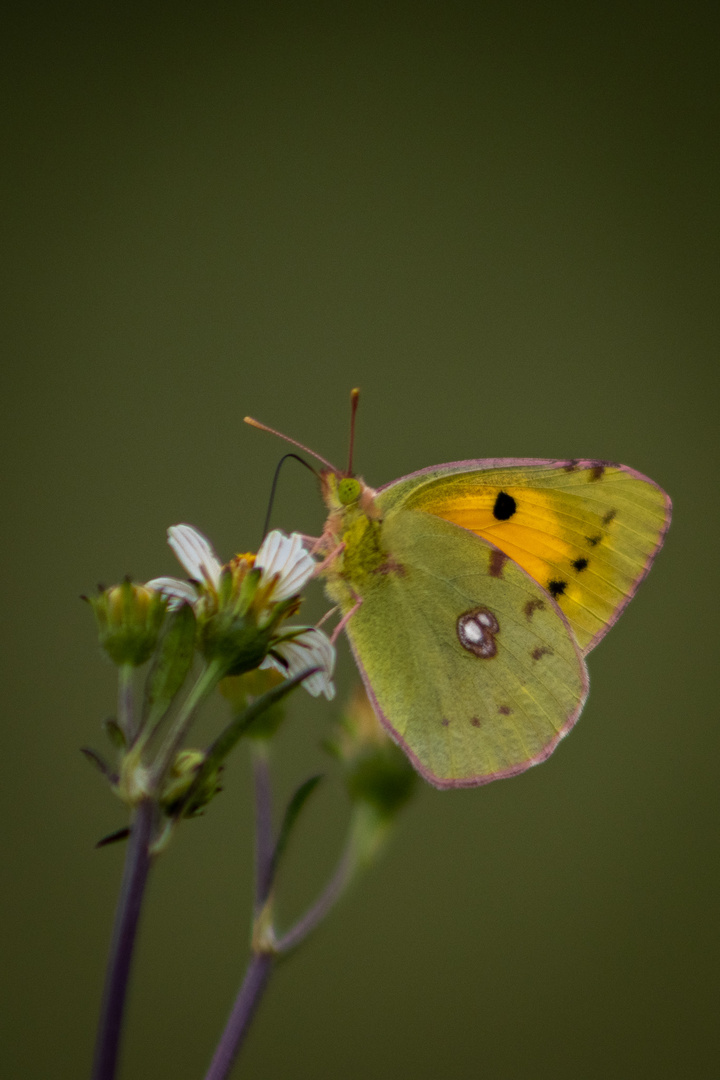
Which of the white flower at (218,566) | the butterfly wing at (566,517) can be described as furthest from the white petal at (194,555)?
the butterfly wing at (566,517)

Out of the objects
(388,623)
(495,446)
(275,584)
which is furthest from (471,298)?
(275,584)

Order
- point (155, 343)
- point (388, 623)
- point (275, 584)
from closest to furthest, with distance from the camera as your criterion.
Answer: point (275, 584) < point (388, 623) < point (155, 343)

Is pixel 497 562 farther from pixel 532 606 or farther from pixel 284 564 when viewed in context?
pixel 284 564

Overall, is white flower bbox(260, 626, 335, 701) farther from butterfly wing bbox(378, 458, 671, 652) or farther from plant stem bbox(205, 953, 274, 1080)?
butterfly wing bbox(378, 458, 671, 652)

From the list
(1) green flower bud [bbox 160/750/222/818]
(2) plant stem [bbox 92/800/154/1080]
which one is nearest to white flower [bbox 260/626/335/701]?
(1) green flower bud [bbox 160/750/222/818]

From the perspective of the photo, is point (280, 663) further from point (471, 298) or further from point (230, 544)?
point (471, 298)

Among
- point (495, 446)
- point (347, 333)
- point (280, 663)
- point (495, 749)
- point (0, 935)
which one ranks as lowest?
point (0, 935)
